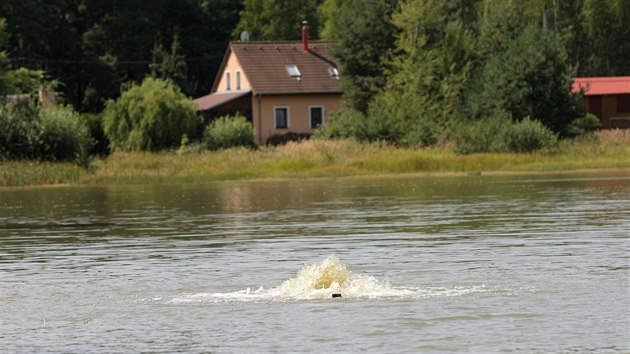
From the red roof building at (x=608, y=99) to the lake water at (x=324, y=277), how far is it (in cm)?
4560

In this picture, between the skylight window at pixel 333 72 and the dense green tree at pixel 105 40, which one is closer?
the skylight window at pixel 333 72

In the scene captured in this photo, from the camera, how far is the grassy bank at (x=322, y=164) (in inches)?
2430

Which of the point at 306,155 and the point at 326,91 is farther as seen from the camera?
the point at 326,91

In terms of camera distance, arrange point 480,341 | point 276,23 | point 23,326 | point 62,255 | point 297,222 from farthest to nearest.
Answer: point 276,23 < point 297,222 < point 62,255 < point 23,326 < point 480,341

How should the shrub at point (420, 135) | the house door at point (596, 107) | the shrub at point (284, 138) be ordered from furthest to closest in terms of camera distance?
the house door at point (596, 107) < the shrub at point (284, 138) < the shrub at point (420, 135)

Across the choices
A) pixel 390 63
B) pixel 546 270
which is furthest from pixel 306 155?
pixel 546 270

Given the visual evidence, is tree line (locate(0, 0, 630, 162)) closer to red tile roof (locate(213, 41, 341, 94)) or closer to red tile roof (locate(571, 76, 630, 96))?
red tile roof (locate(213, 41, 341, 94))

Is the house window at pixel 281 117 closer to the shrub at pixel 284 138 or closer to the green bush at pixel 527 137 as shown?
the shrub at pixel 284 138

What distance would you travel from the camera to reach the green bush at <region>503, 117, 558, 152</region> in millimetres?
64562

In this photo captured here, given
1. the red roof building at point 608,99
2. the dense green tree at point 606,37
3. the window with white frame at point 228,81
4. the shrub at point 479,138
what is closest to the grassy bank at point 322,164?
the shrub at point 479,138

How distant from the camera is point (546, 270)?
23.0 m

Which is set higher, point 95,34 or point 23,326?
point 95,34

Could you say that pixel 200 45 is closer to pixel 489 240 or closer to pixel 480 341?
pixel 489 240

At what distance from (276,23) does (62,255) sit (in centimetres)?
8839
